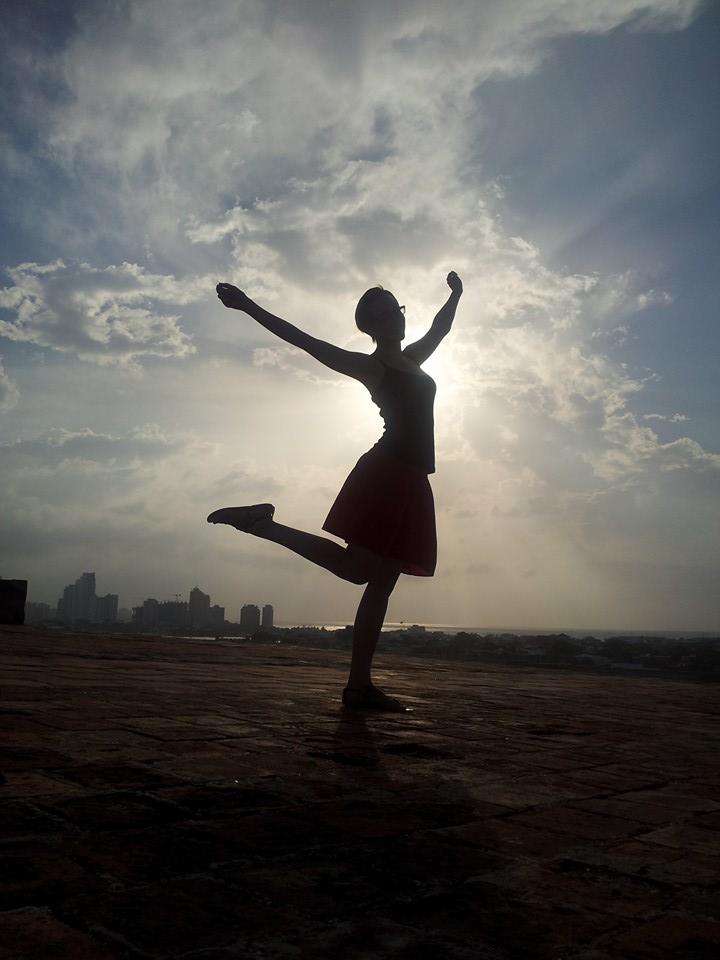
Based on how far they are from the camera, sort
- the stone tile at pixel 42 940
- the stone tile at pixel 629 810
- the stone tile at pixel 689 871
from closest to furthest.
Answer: the stone tile at pixel 42 940, the stone tile at pixel 689 871, the stone tile at pixel 629 810

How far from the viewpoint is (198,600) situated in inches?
1569

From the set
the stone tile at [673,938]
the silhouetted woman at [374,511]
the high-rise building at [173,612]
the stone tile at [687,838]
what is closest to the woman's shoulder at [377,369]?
the silhouetted woman at [374,511]

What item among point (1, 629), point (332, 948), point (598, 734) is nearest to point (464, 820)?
point (332, 948)

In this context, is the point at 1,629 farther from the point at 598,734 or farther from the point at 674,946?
the point at 674,946

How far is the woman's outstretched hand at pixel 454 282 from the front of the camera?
13.9ft

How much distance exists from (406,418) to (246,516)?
0.81m

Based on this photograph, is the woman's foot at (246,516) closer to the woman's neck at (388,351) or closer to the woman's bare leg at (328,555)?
the woman's bare leg at (328,555)

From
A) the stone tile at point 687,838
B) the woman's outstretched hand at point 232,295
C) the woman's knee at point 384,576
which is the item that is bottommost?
the stone tile at point 687,838

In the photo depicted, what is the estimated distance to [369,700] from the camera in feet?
10.7

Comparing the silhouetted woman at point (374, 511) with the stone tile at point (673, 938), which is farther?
the silhouetted woman at point (374, 511)

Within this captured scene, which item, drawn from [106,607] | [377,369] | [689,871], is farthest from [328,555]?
[106,607]

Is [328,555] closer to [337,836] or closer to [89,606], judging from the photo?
[337,836]

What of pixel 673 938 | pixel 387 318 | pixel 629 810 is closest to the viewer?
pixel 673 938

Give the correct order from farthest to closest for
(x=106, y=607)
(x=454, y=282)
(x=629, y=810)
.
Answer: (x=106, y=607) → (x=454, y=282) → (x=629, y=810)
